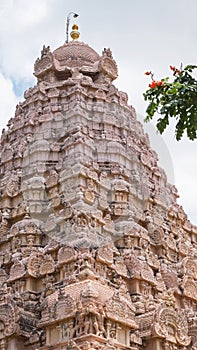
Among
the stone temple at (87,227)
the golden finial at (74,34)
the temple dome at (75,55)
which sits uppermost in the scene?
the golden finial at (74,34)

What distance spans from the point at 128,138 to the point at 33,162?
5.52 meters

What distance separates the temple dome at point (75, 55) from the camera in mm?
35000

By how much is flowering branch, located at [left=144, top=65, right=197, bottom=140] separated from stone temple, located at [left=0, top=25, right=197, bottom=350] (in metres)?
12.0

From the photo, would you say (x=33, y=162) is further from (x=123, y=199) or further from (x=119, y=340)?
(x=119, y=340)

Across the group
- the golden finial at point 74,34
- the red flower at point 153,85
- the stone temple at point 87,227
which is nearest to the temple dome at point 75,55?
the stone temple at point 87,227

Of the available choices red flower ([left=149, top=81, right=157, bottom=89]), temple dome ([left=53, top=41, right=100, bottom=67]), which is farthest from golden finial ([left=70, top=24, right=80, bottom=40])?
red flower ([left=149, top=81, right=157, bottom=89])

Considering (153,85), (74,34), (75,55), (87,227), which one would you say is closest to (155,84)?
(153,85)

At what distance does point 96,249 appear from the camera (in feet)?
73.8

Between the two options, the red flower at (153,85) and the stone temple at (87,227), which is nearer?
the red flower at (153,85)

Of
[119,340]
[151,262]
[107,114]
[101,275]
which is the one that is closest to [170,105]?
[119,340]

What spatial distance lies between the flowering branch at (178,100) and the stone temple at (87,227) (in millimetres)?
12034

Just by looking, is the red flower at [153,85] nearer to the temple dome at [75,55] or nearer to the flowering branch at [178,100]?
the flowering branch at [178,100]

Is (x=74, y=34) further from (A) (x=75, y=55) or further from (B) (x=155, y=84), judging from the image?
(B) (x=155, y=84)

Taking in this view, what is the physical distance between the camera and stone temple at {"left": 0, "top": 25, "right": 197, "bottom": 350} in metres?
20.5
